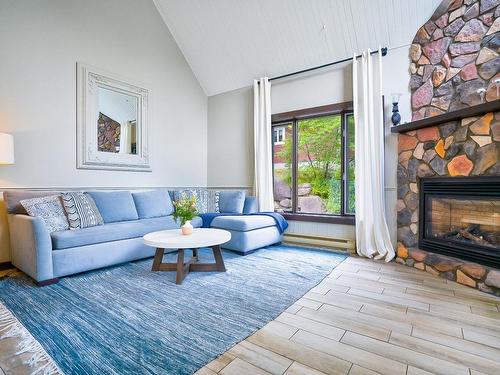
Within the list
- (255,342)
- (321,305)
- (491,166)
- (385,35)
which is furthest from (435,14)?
(255,342)

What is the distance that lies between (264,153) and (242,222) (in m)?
1.43

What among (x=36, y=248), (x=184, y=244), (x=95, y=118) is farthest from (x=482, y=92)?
(x=95, y=118)

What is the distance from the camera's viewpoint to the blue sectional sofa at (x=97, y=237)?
7.84 ft

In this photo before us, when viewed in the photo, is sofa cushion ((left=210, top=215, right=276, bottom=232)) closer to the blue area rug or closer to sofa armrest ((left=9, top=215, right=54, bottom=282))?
the blue area rug

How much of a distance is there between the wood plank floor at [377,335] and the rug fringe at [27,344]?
76cm

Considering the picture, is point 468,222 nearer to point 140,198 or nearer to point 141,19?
point 140,198

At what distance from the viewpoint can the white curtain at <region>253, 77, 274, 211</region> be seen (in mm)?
4340

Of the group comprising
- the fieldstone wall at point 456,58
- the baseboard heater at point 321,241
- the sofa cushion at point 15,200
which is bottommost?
the baseboard heater at point 321,241

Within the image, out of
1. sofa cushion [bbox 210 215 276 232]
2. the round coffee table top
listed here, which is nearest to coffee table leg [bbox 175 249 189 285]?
the round coffee table top

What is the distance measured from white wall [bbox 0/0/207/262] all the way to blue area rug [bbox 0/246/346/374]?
137 centimetres

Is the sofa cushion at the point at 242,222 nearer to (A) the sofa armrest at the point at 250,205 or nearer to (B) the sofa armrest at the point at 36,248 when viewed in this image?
(A) the sofa armrest at the point at 250,205

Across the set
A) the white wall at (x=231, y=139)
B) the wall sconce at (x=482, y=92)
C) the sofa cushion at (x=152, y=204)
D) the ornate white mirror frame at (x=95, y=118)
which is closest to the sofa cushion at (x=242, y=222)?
the sofa cushion at (x=152, y=204)

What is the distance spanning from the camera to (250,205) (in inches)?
166

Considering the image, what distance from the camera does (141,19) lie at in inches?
164
